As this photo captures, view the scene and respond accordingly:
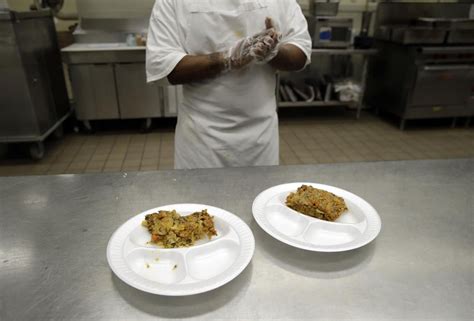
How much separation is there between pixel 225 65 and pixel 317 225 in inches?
28.7

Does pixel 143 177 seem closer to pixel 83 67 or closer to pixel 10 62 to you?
pixel 10 62

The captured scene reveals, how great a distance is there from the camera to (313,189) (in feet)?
2.97

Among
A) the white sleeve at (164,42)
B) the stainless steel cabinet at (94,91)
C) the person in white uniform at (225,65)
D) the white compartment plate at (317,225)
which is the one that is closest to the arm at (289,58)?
the person in white uniform at (225,65)

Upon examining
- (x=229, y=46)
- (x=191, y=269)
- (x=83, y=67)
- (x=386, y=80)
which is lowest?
(x=386, y=80)

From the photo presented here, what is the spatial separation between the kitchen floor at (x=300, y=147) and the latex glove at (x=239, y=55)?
1.77m

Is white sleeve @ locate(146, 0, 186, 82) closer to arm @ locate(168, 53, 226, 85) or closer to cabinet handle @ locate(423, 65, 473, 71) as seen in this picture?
arm @ locate(168, 53, 226, 85)

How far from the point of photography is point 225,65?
1284mm

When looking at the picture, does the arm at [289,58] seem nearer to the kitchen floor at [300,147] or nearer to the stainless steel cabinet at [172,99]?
the kitchen floor at [300,147]

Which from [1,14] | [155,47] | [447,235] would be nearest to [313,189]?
[447,235]

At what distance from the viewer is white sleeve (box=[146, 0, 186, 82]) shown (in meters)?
1.28

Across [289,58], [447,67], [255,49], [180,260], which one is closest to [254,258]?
[180,260]

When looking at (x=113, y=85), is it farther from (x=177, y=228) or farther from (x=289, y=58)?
(x=177, y=228)

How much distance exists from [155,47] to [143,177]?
21.1 inches

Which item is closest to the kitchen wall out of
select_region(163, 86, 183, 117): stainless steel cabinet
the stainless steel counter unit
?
the stainless steel counter unit
